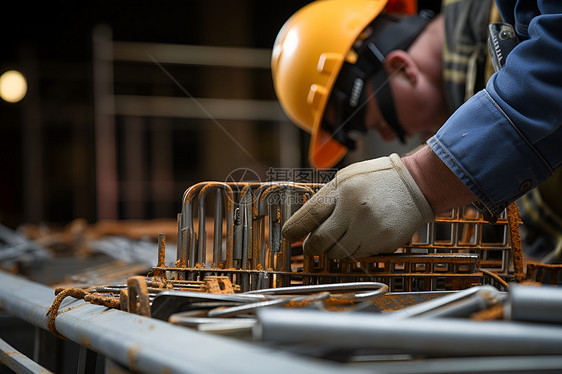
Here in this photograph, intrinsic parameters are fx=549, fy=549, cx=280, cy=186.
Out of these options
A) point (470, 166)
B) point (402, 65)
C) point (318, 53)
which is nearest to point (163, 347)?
point (470, 166)

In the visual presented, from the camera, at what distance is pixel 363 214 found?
1.20 metres

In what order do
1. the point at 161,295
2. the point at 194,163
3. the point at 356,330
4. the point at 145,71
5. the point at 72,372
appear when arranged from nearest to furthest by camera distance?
the point at 356,330, the point at 161,295, the point at 72,372, the point at 145,71, the point at 194,163

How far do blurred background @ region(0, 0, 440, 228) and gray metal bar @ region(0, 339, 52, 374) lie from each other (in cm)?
654

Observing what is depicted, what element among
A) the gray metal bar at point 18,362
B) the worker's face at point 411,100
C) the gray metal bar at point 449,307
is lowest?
the gray metal bar at point 18,362

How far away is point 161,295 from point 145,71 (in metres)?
7.90

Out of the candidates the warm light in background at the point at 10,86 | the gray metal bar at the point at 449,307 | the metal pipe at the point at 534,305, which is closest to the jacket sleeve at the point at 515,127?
the gray metal bar at the point at 449,307

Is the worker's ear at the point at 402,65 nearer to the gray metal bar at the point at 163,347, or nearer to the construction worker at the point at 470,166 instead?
the construction worker at the point at 470,166

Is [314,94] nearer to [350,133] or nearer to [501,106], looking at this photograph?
[350,133]

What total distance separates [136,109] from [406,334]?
7.85 meters

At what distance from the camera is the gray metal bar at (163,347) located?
0.53 m

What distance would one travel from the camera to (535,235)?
226 centimetres

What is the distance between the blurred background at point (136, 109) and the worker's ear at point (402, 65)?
536 centimetres

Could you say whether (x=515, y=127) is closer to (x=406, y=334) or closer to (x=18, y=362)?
(x=406, y=334)

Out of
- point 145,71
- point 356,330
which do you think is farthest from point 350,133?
point 145,71
